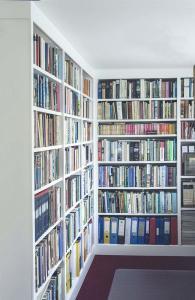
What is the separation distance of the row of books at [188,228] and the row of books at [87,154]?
4.48 feet

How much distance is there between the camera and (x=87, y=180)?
16.8 feet

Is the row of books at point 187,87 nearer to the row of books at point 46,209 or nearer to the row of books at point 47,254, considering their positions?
the row of books at point 46,209

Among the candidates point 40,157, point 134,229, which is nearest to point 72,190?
point 40,157

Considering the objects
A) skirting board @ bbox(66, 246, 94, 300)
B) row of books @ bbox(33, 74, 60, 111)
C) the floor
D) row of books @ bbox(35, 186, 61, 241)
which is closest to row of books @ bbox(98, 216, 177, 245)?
the floor

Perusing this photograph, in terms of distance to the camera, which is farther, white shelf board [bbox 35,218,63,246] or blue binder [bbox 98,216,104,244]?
blue binder [bbox 98,216,104,244]

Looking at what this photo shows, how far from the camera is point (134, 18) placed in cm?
319

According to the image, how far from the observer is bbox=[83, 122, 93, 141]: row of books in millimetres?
5026

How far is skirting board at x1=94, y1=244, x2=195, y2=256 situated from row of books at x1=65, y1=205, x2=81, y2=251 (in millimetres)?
1245

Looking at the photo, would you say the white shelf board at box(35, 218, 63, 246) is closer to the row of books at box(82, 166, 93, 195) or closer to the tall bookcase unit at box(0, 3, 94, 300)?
the tall bookcase unit at box(0, 3, 94, 300)

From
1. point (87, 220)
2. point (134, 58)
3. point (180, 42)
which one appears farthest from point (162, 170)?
point (180, 42)

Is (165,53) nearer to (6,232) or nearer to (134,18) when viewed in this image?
(134,18)

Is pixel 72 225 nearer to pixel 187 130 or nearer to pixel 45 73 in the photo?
pixel 45 73

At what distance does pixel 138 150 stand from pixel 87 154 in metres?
A: 0.76

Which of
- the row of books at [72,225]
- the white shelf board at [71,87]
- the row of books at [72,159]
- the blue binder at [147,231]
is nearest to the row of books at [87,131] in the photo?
the row of books at [72,159]
